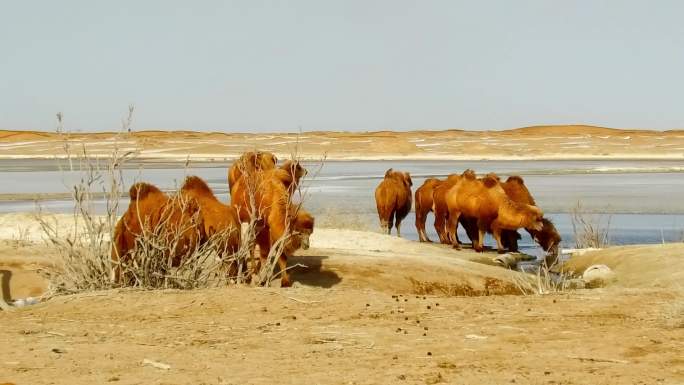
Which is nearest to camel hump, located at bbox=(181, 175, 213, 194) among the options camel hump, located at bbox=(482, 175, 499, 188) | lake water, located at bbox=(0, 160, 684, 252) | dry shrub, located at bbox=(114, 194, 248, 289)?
dry shrub, located at bbox=(114, 194, 248, 289)

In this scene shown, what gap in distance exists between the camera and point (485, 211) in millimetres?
17484

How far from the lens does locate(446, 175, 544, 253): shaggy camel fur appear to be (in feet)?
55.7

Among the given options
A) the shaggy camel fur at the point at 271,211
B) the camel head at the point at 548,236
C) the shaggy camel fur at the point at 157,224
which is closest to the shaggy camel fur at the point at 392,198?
the camel head at the point at 548,236

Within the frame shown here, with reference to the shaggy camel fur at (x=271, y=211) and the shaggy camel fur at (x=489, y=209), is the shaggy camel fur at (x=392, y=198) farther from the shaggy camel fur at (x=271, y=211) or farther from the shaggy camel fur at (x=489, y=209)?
the shaggy camel fur at (x=271, y=211)

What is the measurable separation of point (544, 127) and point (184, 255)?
Result: 17312cm

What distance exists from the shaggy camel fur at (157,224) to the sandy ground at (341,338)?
95 cm

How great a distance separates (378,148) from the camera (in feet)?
269

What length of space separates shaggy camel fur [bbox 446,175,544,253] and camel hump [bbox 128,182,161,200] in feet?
26.7

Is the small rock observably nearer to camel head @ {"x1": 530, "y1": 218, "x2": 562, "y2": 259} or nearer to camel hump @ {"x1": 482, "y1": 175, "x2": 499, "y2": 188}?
camel head @ {"x1": 530, "y1": 218, "x2": 562, "y2": 259}

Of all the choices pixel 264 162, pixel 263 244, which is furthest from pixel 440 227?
pixel 263 244

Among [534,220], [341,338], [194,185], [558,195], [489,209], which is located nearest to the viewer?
Answer: [341,338]

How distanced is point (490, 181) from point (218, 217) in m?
8.10

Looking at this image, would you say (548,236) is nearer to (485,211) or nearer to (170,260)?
(485,211)

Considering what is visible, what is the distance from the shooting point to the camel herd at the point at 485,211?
1711 centimetres
